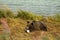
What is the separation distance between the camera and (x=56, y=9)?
1099 centimetres

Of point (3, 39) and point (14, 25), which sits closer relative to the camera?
point (3, 39)

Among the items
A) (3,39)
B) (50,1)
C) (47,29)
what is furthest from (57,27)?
(50,1)

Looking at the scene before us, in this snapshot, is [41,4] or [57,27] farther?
[41,4]

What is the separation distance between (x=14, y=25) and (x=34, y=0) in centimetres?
Result: 589

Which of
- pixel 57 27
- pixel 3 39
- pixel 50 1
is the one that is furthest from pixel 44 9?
pixel 3 39

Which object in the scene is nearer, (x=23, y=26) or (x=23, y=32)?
(x=23, y=32)

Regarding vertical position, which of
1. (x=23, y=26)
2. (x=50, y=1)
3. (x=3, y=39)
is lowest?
(x=50, y=1)

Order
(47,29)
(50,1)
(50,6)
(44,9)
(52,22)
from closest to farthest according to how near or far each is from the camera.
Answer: (47,29) → (52,22) → (44,9) → (50,6) → (50,1)

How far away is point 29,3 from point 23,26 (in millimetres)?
4794

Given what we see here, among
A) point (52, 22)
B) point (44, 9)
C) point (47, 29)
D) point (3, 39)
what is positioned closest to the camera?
point (3, 39)

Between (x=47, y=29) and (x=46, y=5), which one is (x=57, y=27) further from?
(x=46, y=5)

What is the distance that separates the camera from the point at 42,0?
13.3 m

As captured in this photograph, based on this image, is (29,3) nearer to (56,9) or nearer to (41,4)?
(41,4)

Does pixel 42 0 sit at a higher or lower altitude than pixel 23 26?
lower
